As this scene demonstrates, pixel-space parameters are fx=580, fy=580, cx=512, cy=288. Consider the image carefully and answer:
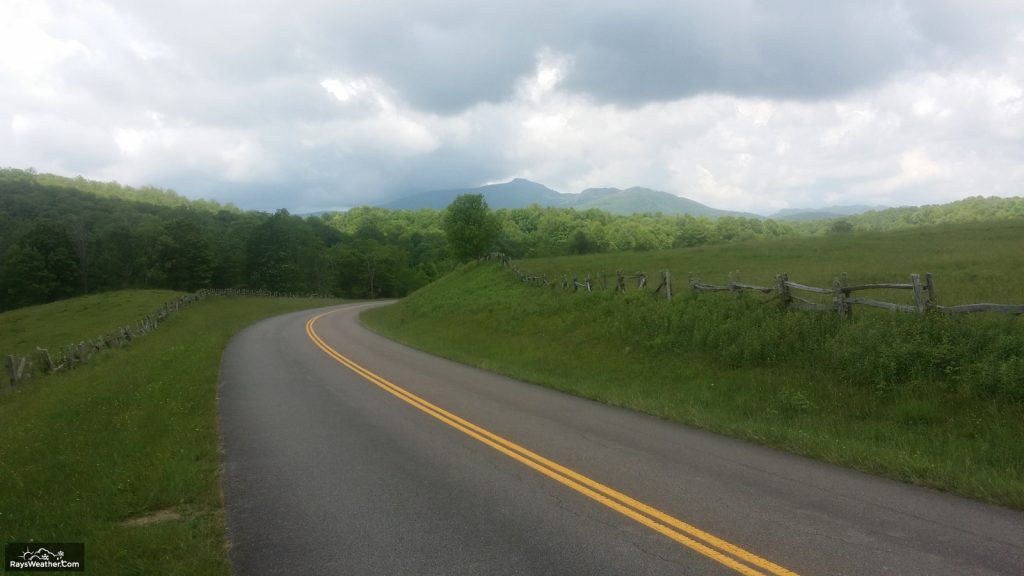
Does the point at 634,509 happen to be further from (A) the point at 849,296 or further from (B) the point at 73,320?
(B) the point at 73,320

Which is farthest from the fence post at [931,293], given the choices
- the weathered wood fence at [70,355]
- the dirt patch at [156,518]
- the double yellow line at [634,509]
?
the weathered wood fence at [70,355]

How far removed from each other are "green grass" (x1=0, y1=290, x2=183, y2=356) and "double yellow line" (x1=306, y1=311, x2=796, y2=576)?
39314mm

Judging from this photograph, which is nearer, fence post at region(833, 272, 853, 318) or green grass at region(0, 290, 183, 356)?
fence post at region(833, 272, 853, 318)

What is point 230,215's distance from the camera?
6112 inches

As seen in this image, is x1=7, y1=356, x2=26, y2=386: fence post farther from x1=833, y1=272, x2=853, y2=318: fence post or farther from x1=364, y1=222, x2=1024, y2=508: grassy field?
x1=833, y1=272, x2=853, y2=318: fence post

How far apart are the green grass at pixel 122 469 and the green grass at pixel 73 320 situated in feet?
90.7

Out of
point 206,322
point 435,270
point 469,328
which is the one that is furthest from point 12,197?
point 469,328

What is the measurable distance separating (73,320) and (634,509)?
2308 inches

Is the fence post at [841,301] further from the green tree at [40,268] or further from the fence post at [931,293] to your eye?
the green tree at [40,268]

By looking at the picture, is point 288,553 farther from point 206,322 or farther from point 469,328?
point 206,322

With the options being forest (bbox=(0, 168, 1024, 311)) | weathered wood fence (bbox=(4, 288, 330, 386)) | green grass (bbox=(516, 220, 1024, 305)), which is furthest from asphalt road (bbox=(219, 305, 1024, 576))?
forest (bbox=(0, 168, 1024, 311))

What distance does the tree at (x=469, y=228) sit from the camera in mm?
65062

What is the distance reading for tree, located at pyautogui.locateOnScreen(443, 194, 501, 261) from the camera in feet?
213

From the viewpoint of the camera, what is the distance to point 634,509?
603cm
